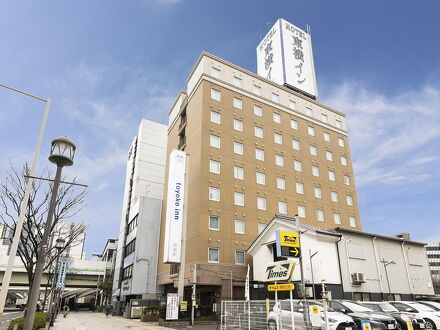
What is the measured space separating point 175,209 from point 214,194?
5004 millimetres

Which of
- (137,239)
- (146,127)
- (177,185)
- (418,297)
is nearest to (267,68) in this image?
(146,127)

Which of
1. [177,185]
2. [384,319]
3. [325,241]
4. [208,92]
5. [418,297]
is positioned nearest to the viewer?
[384,319]

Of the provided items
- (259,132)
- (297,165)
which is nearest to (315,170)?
(297,165)

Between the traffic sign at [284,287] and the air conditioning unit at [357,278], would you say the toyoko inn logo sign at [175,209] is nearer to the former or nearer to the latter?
the air conditioning unit at [357,278]

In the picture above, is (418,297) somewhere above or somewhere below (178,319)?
above

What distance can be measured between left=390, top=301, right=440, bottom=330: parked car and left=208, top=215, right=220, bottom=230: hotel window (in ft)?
63.3

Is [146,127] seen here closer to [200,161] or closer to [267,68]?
[267,68]

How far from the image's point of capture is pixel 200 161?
1491 inches

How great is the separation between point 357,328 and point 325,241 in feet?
46.2

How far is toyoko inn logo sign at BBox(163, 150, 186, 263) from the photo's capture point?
A: 1297 inches

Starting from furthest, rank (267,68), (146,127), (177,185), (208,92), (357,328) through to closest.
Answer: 1. (146,127)
2. (267,68)
3. (208,92)
4. (177,185)
5. (357,328)

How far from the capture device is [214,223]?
3597cm

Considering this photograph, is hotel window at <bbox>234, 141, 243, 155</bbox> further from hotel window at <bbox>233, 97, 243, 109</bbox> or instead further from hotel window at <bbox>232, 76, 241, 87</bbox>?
A: hotel window at <bbox>232, 76, 241, 87</bbox>

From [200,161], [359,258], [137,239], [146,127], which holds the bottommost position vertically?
[359,258]
